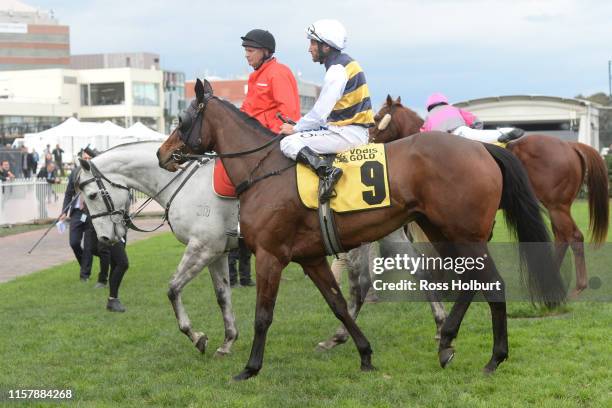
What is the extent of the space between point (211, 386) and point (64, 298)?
4.84 metres

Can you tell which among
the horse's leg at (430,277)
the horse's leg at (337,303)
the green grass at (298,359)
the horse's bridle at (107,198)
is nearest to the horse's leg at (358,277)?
the green grass at (298,359)

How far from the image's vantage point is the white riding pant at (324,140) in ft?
18.9

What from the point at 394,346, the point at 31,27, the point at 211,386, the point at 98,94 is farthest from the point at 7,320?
the point at 31,27

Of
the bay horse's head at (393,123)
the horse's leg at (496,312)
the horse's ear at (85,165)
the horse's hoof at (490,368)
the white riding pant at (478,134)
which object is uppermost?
the bay horse's head at (393,123)

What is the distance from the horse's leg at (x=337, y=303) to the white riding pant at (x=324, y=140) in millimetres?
862

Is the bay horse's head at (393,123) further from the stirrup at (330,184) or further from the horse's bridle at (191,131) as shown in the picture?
the stirrup at (330,184)

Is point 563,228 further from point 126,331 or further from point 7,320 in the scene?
point 7,320

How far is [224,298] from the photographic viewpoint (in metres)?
6.87

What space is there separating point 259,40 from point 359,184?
71.2 inches

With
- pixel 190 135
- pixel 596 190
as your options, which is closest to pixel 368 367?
pixel 190 135

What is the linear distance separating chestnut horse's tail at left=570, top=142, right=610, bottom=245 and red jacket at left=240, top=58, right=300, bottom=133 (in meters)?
4.23

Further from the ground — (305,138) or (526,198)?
(305,138)

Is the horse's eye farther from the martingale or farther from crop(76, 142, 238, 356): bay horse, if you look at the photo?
the martingale

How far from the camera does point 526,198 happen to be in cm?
577
